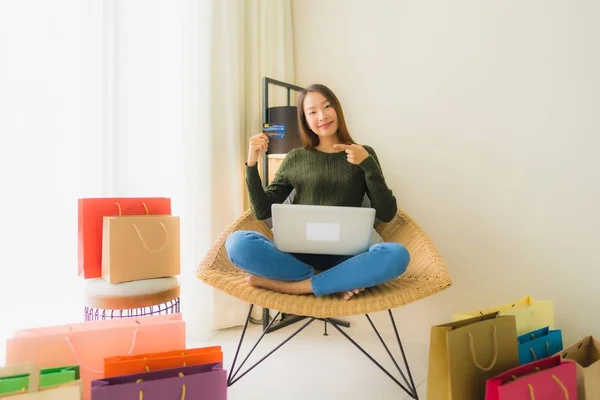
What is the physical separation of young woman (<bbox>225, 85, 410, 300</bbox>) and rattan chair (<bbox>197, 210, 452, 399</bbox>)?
49 mm

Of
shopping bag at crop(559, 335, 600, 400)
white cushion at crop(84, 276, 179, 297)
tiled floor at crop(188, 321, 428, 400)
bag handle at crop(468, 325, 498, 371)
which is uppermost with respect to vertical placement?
white cushion at crop(84, 276, 179, 297)

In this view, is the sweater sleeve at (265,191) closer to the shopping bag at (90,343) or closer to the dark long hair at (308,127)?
the dark long hair at (308,127)

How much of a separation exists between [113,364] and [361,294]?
0.70m

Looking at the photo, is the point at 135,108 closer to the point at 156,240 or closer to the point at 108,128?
the point at 108,128

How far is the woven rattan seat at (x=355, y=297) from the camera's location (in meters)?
1.11

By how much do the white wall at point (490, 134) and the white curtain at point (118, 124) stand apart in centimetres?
64

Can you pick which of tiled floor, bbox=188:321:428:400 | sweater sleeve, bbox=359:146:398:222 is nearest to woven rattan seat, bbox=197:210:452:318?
sweater sleeve, bbox=359:146:398:222

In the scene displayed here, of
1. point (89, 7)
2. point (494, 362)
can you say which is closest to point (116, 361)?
point (494, 362)

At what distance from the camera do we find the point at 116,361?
91cm

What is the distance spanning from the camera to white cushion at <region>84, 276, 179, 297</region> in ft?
4.17

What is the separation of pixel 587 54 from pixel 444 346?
1.22 meters

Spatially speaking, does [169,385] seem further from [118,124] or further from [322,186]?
[118,124]

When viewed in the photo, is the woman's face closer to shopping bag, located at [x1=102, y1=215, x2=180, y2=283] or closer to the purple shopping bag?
shopping bag, located at [x1=102, y1=215, x2=180, y2=283]

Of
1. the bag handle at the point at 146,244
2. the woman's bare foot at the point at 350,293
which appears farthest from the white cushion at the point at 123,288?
the woman's bare foot at the point at 350,293
